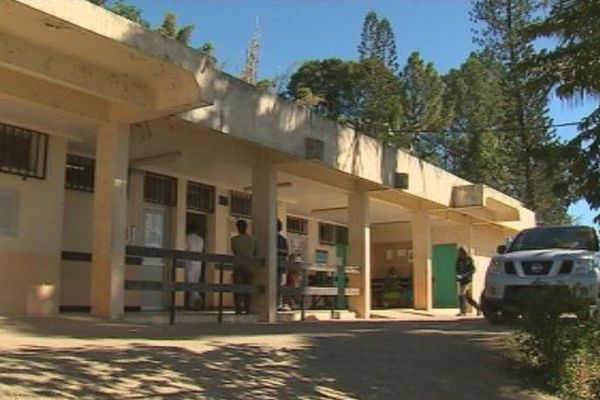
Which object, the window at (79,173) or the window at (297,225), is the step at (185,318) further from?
the window at (297,225)

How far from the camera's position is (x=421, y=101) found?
43438 millimetres

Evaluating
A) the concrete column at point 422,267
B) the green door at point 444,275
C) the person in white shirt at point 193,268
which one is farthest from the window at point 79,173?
the green door at point 444,275

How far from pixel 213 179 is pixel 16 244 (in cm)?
594

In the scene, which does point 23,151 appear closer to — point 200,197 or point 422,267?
point 200,197

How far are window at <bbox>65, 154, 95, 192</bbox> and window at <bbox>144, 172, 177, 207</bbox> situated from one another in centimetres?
146

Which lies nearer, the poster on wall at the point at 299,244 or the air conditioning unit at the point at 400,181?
the air conditioning unit at the point at 400,181

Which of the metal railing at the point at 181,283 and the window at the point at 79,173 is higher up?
the window at the point at 79,173

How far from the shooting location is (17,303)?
1290 cm

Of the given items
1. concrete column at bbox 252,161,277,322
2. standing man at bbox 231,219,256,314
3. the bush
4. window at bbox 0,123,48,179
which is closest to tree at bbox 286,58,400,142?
concrete column at bbox 252,161,277,322

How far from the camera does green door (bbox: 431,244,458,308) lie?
1081 inches

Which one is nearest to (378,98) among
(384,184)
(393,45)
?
(393,45)

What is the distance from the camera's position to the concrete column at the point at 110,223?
12.0 metres

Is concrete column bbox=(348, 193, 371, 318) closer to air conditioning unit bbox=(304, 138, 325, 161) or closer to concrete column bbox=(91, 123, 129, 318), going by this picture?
air conditioning unit bbox=(304, 138, 325, 161)

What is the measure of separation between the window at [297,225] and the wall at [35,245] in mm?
10609
